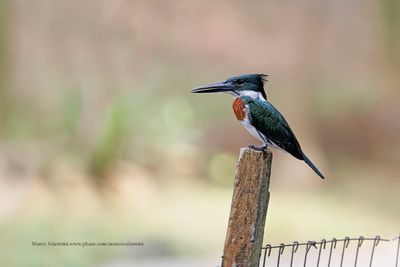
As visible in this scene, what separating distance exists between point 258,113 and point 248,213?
582 mm

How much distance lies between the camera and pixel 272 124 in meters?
2.63

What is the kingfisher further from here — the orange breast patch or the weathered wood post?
the weathered wood post

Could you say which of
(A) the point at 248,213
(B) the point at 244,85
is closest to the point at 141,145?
(B) the point at 244,85

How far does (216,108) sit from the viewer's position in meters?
13.3

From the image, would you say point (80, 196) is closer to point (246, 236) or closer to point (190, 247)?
point (190, 247)

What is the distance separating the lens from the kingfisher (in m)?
2.62

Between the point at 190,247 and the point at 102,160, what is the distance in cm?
178

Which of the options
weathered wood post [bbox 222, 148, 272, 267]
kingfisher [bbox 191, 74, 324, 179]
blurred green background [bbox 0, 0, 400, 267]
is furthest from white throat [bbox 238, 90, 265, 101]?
blurred green background [bbox 0, 0, 400, 267]

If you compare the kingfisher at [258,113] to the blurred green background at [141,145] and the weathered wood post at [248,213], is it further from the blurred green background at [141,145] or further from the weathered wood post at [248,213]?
the blurred green background at [141,145]

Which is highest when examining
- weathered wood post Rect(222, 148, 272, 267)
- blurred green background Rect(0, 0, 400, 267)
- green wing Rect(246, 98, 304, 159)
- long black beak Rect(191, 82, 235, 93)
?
blurred green background Rect(0, 0, 400, 267)

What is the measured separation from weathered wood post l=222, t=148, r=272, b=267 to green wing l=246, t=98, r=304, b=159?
1.51ft

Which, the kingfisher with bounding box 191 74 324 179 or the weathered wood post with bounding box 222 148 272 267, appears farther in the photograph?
the kingfisher with bounding box 191 74 324 179

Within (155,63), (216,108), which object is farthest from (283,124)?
(216,108)

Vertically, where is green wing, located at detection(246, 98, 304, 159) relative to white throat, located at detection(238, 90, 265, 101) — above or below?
below
